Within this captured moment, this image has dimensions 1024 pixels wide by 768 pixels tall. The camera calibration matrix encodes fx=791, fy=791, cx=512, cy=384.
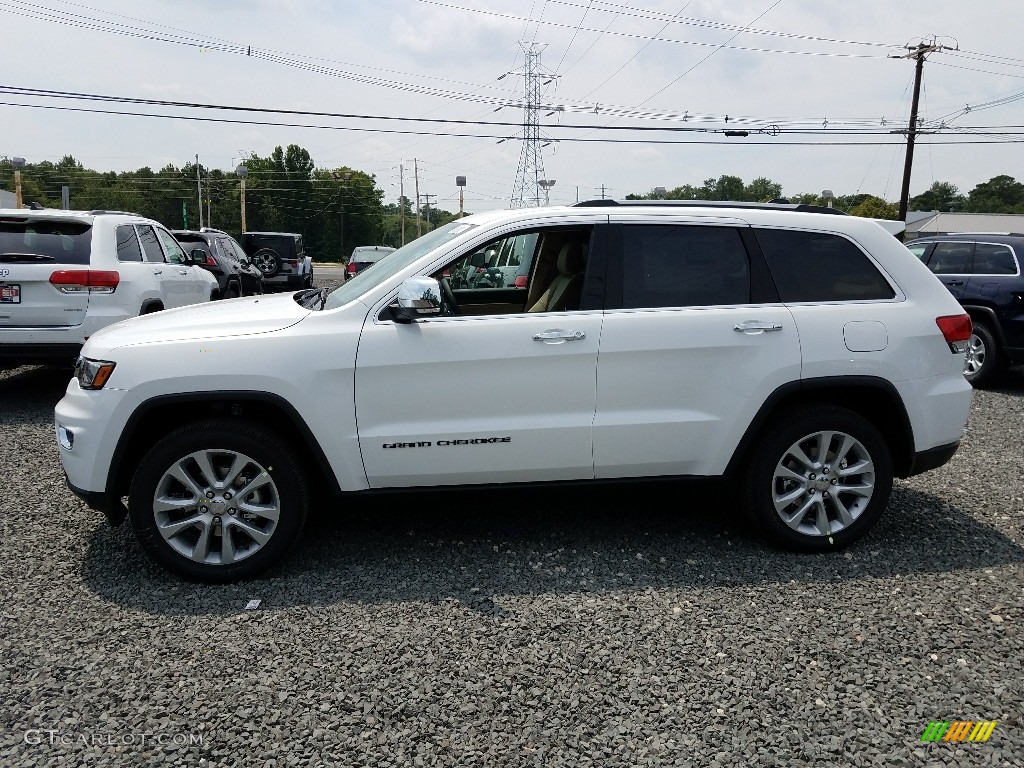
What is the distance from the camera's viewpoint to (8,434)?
6.74 meters

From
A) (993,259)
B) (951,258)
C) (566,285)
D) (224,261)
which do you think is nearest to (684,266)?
(566,285)

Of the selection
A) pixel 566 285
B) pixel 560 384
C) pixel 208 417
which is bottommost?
pixel 208 417

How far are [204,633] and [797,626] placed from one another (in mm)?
2629

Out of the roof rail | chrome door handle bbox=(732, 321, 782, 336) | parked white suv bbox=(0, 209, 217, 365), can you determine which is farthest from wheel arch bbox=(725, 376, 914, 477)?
parked white suv bbox=(0, 209, 217, 365)

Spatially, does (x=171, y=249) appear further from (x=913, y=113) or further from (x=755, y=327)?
(x=913, y=113)

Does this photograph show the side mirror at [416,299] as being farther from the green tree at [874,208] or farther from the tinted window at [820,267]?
the green tree at [874,208]

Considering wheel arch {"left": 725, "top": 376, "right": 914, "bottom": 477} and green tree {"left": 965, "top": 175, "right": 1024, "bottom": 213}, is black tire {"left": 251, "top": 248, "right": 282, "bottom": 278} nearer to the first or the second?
wheel arch {"left": 725, "top": 376, "right": 914, "bottom": 477}

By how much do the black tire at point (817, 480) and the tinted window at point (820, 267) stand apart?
0.65 m

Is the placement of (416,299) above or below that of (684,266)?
below

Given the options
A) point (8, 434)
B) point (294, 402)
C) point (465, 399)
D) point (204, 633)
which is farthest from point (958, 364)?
point (8, 434)

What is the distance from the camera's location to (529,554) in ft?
14.0

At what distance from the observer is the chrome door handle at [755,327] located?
4.13m

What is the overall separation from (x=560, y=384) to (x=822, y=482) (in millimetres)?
1550

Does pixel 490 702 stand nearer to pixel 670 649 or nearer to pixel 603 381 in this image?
pixel 670 649
